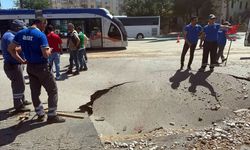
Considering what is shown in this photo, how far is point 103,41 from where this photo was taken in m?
22.2

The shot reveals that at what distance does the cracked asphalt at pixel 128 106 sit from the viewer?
5463mm

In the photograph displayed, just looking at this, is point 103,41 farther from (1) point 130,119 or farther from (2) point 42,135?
(2) point 42,135

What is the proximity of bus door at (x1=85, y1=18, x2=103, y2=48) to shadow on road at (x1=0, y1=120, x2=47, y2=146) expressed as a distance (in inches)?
642

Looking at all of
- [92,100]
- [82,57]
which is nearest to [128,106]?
[92,100]

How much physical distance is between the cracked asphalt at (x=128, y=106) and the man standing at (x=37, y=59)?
1.26ft

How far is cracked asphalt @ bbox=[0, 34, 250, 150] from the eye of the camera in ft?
17.9

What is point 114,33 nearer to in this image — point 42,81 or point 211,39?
point 211,39

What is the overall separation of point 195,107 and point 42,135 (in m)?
3.87

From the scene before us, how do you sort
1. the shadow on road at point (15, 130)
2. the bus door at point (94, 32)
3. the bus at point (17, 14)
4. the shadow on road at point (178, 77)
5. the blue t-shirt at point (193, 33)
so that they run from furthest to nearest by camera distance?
the bus door at point (94, 32) → the bus at point (17, 14) → the blue t-shirt at point (193, 33) → the shadow on road at point (178, 77) → the shadow on road at point (15, 130)

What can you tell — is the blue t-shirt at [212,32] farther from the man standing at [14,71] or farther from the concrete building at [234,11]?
the concrete building at [234,11]

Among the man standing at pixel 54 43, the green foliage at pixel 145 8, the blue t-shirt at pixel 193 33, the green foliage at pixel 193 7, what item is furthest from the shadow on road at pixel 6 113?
the green foliage at pixel 193 7

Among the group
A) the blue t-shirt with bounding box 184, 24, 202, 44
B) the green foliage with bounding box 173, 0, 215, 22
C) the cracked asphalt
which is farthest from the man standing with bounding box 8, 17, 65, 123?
the green foliage with bounding box 173, 0, 215, 22

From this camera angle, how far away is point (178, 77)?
977 cm

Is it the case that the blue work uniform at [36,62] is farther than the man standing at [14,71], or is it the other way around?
the man standing at [14,71]
